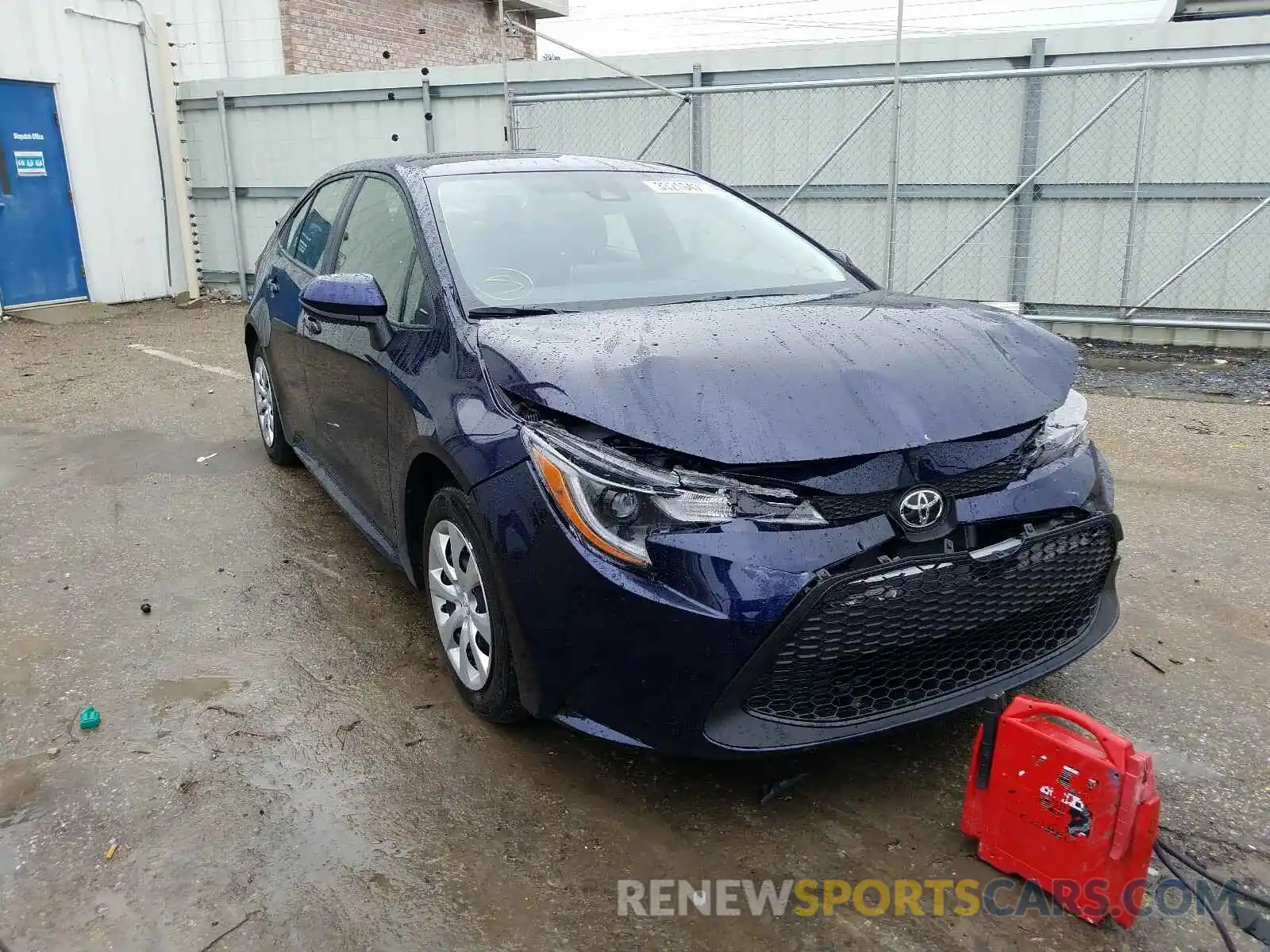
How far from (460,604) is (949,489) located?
1.41 metres

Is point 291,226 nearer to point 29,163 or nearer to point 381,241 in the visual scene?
point 381,241

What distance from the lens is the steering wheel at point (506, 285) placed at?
10.1ft

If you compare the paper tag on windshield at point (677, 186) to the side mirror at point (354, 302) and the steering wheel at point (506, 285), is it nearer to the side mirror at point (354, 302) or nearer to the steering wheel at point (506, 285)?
the steering wheel at point (506, 285)

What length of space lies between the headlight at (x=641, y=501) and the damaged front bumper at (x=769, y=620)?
4 cm

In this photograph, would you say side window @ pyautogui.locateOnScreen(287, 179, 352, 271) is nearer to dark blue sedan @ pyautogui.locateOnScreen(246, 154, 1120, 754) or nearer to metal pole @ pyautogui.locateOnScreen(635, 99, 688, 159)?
dark blue sedan @ pyautogui.locateOnScreen(246, 154, 1120, 754)

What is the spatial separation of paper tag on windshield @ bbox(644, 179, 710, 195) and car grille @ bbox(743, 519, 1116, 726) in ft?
6.81

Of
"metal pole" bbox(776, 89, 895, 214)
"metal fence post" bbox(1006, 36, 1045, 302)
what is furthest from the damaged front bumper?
"metal fence post" bbox(1006, 36, 1045, 302)

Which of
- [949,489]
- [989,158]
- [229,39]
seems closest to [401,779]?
[949,489]

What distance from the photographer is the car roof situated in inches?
145

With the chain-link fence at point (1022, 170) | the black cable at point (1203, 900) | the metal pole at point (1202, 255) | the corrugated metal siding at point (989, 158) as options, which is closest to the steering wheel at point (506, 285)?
the black cable at point (1203, 900)

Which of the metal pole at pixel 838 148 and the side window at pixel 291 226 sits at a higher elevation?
the metal pole at pixel 838 148

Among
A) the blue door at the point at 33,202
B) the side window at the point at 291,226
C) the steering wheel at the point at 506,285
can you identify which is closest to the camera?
the steering wheel at the point at 506,285

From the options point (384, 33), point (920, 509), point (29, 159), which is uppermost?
point (384, 33)

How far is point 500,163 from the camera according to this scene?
3787 mm
